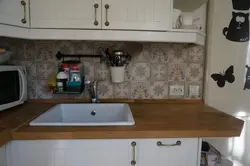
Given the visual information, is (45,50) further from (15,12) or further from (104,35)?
(104,35)

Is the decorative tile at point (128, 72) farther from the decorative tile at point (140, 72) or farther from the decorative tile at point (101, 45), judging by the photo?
the decorative tile at point (101, 45)

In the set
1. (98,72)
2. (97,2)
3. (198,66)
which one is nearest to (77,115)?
(98,72)

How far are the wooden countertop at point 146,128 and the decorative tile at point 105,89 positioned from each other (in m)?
0.37

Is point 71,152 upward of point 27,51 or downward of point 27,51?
downward

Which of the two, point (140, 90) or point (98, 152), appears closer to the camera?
point (98, 152)

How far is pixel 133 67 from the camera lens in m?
1.47

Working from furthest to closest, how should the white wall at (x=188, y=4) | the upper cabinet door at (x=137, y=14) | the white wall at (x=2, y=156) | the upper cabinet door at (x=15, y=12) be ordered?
the white wall at (x=188, y=4) → the upper cabinet door at (x=137, y=14) → the upper cabinet door at (x=15, y=12) → the white wall at (x=2, y=156)

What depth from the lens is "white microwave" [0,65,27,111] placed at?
1.10 meters

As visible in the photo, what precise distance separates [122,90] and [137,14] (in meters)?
0.59

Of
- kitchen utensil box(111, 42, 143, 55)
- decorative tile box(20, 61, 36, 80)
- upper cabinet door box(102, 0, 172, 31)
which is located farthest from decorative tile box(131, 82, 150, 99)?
decorative tile box(20, 61, 36, 80)

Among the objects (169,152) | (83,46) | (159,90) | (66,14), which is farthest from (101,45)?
(169,152)

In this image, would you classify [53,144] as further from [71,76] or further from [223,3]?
[223,3]

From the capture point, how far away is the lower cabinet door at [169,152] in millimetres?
910

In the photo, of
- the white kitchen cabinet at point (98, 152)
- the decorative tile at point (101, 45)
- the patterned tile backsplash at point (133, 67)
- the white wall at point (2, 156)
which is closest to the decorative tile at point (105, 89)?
the patterned tile backsplash at point (133, 67)
